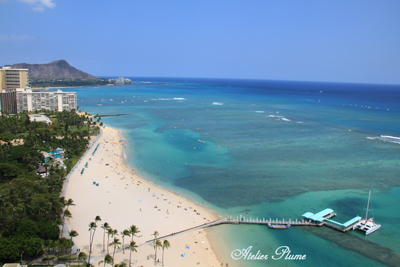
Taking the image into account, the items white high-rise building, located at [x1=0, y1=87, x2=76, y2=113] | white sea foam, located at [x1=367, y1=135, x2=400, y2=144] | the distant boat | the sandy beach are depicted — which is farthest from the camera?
white high-rise building, located at [x1=0, y1=87, x2=76, y2=113]

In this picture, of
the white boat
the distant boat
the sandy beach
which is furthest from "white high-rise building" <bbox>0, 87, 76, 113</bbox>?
the white boat

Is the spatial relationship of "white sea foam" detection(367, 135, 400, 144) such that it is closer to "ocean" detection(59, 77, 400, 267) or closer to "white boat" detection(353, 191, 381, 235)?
"ocean" detection(59, 77, 400, 267)

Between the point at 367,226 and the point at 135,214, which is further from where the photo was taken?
the point at 135,214

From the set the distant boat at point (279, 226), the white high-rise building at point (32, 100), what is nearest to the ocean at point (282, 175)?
the distant boat at point (279, 226)

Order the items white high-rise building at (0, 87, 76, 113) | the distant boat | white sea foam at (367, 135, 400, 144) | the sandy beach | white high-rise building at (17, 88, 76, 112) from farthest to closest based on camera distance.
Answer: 1. white high-rise building at (17, 88, 76, 112)
2. white high-rise building at (0, 87, 76, 113)
3. white sea foam at (367, 135, 400, 144)
4. the distant boat
5. the sandy beach

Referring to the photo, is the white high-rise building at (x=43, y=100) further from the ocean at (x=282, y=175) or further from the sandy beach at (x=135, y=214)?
the sandy beach at (x=135, y=214)

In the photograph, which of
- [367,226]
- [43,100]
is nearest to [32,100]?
[43,100]

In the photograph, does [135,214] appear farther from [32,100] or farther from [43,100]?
[32,100]

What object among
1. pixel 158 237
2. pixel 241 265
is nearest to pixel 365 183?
pixel 241 265

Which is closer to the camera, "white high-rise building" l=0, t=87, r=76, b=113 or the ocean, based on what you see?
the ocean
